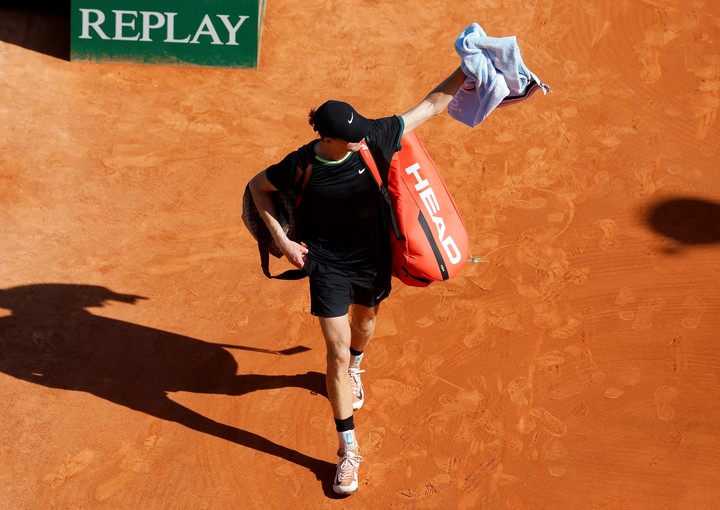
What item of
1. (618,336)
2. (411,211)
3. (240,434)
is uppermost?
(411,211)

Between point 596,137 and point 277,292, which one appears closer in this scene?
point 277,292

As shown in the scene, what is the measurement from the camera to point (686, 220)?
8273 millimetres

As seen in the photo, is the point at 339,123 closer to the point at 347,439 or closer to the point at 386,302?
the point at 347,439

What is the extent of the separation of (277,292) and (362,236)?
2.00 m

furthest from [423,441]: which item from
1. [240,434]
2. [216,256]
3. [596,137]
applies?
[596,137]

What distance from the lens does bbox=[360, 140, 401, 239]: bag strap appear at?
564 centimetres

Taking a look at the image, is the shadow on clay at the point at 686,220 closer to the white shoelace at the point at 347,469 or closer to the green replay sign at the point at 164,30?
the white shoelace at the point at 347,469

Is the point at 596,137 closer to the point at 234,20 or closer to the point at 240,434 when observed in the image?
the point at 234,20

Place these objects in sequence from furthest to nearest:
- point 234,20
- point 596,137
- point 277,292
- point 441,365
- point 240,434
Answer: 1. point 234,20
2. point 596,137
3. point 277,292
4. point 441,365
5. point 240,434

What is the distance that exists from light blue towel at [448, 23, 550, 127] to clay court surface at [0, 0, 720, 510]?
7.32 feet

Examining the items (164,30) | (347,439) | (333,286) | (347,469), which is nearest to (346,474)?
(347,469)

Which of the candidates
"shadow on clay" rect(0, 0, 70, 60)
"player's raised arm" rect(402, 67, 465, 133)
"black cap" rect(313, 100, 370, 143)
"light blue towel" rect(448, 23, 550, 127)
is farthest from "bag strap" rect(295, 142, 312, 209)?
"shadow on clay" rect(0, 0, 70, 60)

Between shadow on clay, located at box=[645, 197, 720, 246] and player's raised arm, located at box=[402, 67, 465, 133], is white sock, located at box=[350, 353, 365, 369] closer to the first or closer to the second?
player's raised arm, located at box=[402, 67, 465, 133]

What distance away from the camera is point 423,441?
6586 millimetres
